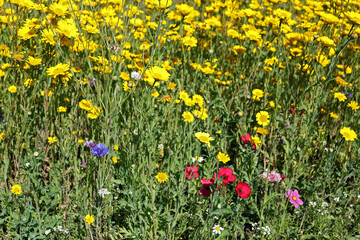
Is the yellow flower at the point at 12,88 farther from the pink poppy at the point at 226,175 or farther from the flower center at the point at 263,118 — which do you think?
the flower center at the point at 263,118

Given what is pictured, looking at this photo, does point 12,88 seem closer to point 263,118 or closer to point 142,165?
point 142,165

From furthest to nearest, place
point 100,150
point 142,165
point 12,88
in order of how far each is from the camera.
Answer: point 12,88
point 142,165
point 100,150

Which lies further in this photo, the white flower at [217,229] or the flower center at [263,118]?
the flower center at [263,118]

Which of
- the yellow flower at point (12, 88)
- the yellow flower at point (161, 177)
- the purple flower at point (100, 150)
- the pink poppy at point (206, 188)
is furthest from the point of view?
the yellow flower at point (12, 88)

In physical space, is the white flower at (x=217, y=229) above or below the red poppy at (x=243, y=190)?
below

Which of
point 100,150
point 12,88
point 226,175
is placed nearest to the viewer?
point 100,150

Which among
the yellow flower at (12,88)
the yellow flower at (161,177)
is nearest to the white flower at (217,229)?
the yellow flower at (161,177)

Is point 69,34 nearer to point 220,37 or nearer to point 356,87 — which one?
point 220,37

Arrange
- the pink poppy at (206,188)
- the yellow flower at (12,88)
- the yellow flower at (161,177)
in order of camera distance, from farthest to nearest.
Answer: the yellow flower at (12,88), the yellow flower at (161,177), the pink poppy at (206,188)

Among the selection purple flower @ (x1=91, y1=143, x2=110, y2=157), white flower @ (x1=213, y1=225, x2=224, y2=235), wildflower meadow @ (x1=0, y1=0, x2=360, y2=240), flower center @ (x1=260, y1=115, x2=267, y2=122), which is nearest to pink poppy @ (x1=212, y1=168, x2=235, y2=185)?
wildflower meadow @ (x1=0, y1=0, x2=360, y2=240)

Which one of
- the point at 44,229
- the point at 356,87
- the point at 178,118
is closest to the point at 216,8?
the point at 178,118

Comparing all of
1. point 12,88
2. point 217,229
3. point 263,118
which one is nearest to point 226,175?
point 217,229

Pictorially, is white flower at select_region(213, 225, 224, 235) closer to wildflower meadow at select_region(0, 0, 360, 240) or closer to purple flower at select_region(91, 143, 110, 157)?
wildflower meadow at select_region(0, 0, 360, 240)

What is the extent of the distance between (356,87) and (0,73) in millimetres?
3400
